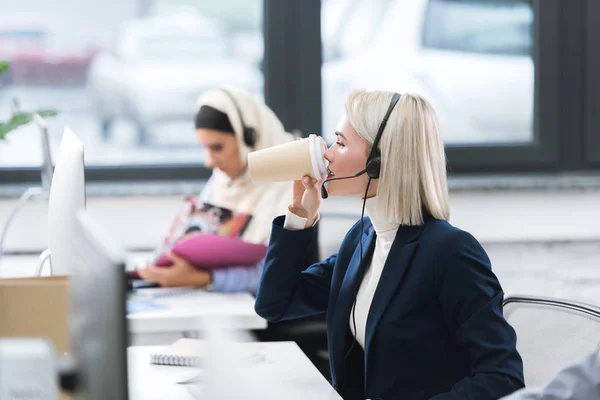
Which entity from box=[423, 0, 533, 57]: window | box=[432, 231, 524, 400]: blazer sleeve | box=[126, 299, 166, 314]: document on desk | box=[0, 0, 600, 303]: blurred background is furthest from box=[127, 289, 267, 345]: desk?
box=[423, 0, 533, 57]: window

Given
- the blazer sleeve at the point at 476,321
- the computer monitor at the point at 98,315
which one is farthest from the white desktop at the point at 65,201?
the blazer sleeve at the point at 476,321

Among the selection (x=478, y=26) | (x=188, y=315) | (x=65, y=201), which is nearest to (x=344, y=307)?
(x=65, y=201)

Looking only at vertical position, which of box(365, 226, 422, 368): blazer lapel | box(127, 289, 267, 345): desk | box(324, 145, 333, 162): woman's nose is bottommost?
box(127, 289, 267, 345): desk

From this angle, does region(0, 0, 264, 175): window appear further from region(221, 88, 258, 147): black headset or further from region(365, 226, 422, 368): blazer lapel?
region(365, 226, 422, 368): blazer lapel

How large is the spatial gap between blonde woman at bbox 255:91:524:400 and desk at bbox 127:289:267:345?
0.47 metres


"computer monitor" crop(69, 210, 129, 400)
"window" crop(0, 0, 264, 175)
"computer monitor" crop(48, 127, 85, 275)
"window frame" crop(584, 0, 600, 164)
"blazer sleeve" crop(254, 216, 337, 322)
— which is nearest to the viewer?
"computer monitor" crop(69, 210, 129, 400)

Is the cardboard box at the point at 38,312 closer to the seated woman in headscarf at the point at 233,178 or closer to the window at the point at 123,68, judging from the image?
the seated woman in headscarf at the point at 233,178

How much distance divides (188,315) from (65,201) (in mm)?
877

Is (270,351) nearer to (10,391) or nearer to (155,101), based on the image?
(10,391)

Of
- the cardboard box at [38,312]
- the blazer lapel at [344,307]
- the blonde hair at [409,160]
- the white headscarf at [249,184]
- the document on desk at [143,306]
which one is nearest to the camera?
the cardboard box at [38,312]

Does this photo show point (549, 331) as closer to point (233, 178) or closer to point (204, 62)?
point (233, 178)

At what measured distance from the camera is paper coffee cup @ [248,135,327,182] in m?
1.62

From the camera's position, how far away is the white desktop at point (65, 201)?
4.71 feet

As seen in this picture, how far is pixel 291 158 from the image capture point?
5.40ft
